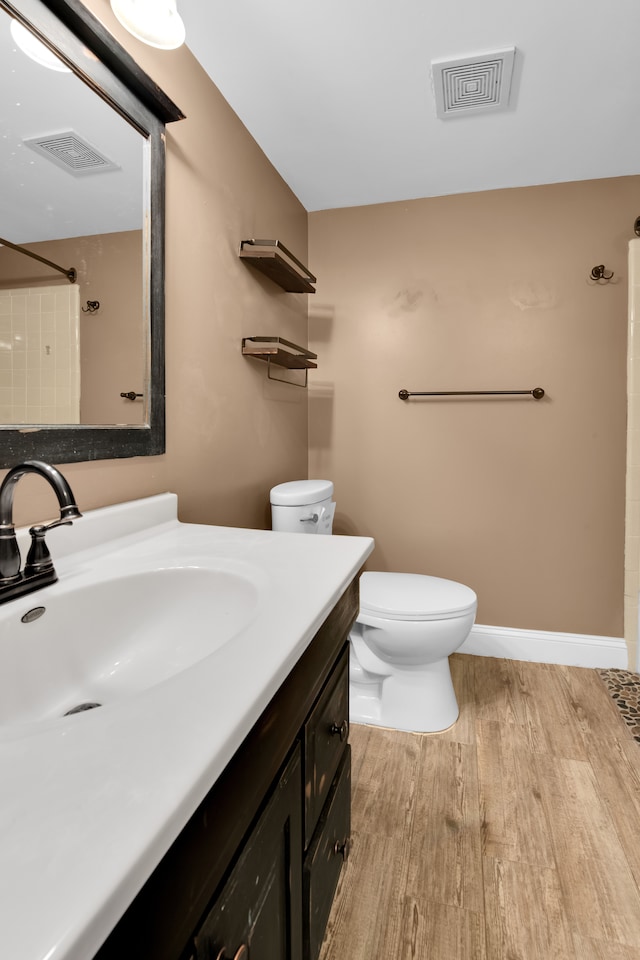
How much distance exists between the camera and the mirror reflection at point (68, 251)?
902 millimetres

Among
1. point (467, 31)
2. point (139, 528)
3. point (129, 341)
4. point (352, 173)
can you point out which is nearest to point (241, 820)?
point (139, 528)

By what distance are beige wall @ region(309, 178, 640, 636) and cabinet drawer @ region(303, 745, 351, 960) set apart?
1.49 meters

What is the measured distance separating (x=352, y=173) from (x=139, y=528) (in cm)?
183

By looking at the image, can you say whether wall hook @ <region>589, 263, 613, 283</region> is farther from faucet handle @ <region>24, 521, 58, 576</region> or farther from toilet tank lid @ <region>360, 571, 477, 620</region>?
faucet handle @ <region>24, 521, 58, 576</region>

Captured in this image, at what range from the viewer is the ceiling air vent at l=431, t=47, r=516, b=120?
1.54 metres

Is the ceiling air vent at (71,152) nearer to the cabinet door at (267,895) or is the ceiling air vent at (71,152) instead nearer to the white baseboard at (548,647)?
the cabinet door at (267,895)

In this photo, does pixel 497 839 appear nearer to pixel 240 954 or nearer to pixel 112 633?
pixel 240 954

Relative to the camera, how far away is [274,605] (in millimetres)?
755

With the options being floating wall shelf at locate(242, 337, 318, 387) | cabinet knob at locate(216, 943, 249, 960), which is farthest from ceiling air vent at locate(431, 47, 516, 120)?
cabinet knob at locate(216, 943, 249, 960)

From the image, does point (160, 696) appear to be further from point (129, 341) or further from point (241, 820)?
point (129, 341)

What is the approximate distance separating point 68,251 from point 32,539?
58cm

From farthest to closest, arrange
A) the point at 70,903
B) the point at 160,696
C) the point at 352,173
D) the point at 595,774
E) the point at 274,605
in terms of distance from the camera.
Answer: the point at 352,173
the point at 595,774
the point at 274,605
the point at 160,696
the point at 70,903

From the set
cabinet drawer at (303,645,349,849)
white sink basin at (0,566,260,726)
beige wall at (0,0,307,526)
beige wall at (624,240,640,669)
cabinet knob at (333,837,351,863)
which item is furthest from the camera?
beige wall at (624,240,640,669)

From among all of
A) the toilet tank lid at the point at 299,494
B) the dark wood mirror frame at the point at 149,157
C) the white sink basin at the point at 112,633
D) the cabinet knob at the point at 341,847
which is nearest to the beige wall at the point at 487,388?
the toilet tank lid at the point at 299,494
